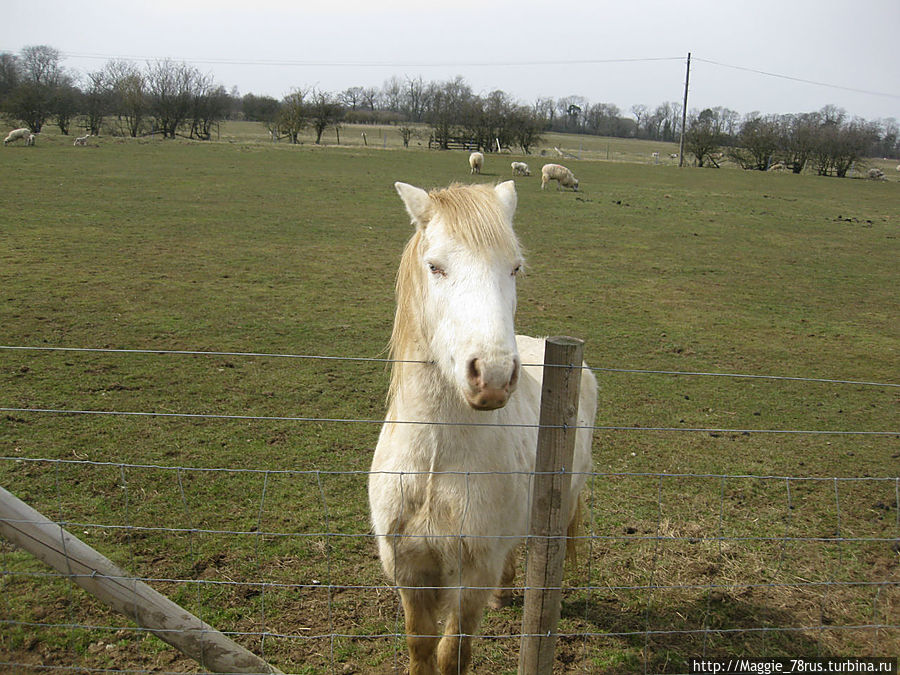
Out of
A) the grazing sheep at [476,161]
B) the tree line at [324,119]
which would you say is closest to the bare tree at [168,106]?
the tree line at [324,119]

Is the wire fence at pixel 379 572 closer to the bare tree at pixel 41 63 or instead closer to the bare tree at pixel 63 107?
the bare tree at pixel 63 107

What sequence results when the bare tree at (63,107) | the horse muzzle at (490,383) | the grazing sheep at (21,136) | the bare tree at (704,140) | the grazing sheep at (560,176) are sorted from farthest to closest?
1. the bare tree at (704,140)
2. the bare tree at (63,107)
3. the grazing sheep at (21,136)
4. the grazing sheep at (560,176)
5. the horse muzzle at (490,383)

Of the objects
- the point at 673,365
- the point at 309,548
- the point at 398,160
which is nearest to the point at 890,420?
the point at 673,365

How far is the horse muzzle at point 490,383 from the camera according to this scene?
1755 mm

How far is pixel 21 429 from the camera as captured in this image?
15.2ft

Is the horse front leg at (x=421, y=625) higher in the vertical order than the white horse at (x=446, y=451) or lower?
lower

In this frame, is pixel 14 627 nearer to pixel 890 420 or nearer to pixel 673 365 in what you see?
pixel 673 365

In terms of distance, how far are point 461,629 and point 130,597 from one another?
1209 millimetres

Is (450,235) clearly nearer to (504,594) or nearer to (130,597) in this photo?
(130,597)

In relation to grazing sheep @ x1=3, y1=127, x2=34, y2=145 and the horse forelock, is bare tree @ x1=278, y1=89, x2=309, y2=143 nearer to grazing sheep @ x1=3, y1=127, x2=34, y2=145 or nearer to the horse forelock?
grazing sheep @ x1=3, y1=127, x2=34, y2=145

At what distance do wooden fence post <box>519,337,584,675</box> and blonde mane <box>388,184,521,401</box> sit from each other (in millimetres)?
408

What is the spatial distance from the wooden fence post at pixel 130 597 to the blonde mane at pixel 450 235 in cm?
112

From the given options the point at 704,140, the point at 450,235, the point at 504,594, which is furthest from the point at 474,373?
the point at 704,140

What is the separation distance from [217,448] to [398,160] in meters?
27.8
